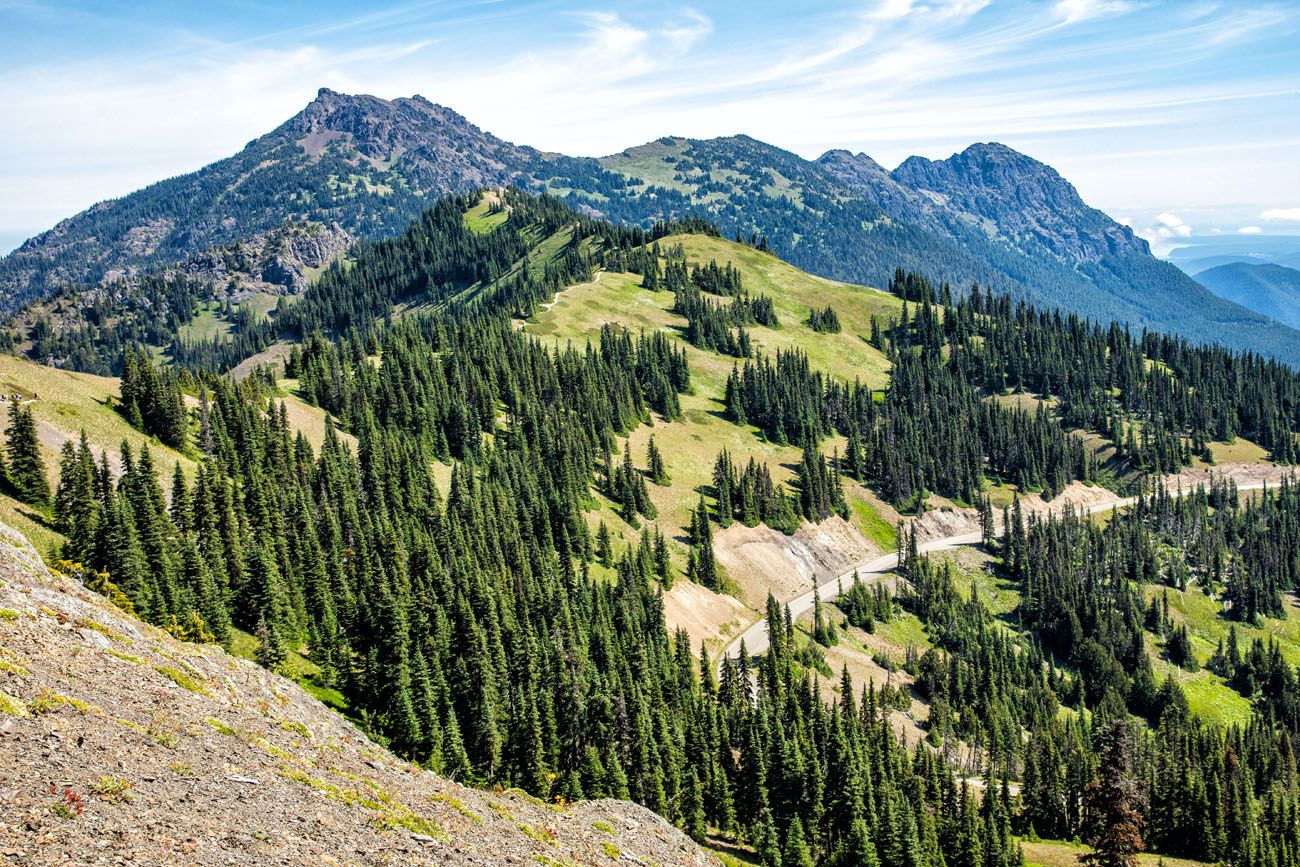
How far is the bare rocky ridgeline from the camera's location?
30.2 m

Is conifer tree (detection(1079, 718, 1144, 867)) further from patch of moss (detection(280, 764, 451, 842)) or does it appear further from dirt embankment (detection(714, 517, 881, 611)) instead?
dirt embankment (detection(714, 517, 881, 611))

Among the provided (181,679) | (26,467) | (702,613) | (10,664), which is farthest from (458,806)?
(702,613)

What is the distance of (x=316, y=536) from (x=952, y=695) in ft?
393

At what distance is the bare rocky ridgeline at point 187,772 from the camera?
30250 millimetres

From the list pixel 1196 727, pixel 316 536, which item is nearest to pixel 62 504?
pixel 316 536

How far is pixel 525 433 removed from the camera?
198 meters

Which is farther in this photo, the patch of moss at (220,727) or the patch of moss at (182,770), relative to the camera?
the patch of moss at (220,727)

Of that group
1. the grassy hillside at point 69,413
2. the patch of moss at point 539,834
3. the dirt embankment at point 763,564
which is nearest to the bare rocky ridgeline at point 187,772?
the patch of moss at point 539,834

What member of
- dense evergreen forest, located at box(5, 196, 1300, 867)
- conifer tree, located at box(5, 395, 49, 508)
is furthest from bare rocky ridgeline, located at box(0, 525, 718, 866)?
conifer tree, located at box(5, 395, 49, 508)

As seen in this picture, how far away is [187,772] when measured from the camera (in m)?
36.0

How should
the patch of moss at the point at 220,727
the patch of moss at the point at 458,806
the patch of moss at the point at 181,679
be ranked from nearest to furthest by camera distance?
the patch of moss at the point at 220,727
the patch of moss at the point at 181,679
the patch of moss at the point at 458,806

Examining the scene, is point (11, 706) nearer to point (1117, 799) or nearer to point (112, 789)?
point (112, 789)

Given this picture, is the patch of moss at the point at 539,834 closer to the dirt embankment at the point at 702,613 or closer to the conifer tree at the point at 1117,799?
the conifer tree at the point at 1117,799

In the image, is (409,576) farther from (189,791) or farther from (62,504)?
(189,791)
